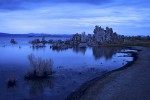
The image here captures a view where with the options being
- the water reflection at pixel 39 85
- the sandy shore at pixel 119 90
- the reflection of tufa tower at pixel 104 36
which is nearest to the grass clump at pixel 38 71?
the water reflection at pixel 39 85

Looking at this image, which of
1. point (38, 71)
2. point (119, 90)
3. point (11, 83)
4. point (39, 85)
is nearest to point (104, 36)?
point (38, 71)

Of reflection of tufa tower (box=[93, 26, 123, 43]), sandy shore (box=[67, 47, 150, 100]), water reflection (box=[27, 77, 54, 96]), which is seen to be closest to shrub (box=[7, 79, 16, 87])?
water reflection (box=[27, 77, 54, 96])

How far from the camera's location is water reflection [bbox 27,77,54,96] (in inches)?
840

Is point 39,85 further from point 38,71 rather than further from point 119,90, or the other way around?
point 119,90

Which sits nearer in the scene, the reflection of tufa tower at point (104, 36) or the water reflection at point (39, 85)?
the water reflection at point (39, 85)

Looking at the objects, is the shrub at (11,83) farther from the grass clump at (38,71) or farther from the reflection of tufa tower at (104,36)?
the reflection of tufa tower at (104,36)

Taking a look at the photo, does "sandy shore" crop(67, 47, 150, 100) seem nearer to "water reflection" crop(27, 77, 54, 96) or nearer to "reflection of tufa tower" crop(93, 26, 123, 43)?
"water reflection" crop(27, 77, 54, 96)

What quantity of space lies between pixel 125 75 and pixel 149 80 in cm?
329

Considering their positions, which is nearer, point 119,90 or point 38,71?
point 119,90

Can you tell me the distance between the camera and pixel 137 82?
71.1 feet

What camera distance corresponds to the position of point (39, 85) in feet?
77.8

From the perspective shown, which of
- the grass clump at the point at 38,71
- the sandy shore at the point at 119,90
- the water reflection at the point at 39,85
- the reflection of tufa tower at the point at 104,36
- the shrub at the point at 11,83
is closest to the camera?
the sandy shore at the point at 119,90

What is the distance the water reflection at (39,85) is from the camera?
70.0ft

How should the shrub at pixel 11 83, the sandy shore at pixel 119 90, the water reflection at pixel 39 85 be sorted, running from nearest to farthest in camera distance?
the sandy shore at pixel 119 90 → the water reflection at pixel 39 85 → the shrub at pixel 11 83
